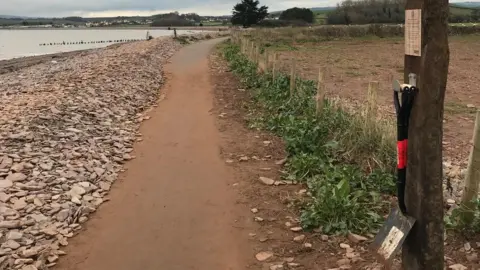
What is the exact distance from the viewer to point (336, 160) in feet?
24.3

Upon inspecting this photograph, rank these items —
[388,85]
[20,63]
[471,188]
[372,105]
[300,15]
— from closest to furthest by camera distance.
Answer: [471,188] → [372,105] → [388,85] → [20,63] → [300,15]

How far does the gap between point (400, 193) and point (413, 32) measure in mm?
1231

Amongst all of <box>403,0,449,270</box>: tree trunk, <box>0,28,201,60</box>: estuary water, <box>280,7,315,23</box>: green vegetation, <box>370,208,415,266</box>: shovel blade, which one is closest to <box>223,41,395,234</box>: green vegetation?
<box>370,208,415,266</box>: shovel blade

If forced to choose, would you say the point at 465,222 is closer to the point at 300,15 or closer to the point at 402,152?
the point at 402,152

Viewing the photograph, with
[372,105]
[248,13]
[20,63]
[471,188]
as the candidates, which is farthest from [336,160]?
[248,13]

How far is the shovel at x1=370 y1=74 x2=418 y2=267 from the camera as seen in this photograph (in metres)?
3.63

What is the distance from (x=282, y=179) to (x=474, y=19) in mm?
74304

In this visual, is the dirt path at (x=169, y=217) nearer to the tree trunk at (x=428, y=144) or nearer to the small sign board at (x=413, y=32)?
the tree trunk at (x=428, y=144)

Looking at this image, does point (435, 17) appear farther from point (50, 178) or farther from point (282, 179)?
point (50, 178)

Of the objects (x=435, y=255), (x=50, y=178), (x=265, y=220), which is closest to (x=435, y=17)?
(x=435, y=255)

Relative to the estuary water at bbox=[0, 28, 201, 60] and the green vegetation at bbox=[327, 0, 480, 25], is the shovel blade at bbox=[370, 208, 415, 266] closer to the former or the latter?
the estuary water at bbox=[0, 28, 201, 60]

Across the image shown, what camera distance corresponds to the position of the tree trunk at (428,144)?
11.3 feet

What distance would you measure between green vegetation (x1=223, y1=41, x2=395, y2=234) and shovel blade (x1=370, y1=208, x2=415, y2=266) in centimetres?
127

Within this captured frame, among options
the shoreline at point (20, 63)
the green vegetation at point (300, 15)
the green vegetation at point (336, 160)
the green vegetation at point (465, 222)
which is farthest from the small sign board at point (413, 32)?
the green vegetation at point (300, 15)
